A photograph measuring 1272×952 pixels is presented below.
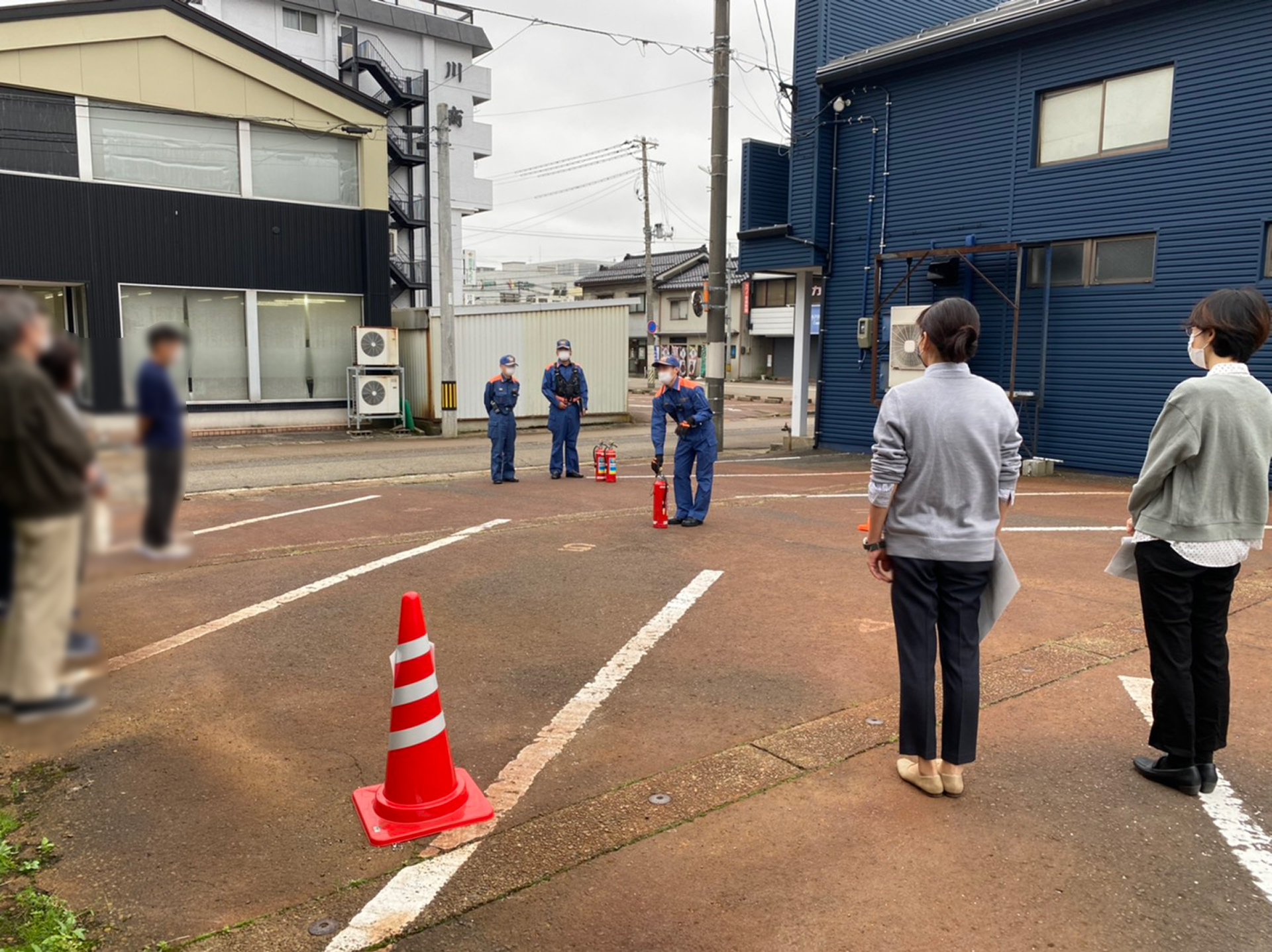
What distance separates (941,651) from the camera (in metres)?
4.12

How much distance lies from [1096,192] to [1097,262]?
1001 mm

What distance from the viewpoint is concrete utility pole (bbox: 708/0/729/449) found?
16891mm

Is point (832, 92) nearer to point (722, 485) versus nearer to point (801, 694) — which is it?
point (722, 485)

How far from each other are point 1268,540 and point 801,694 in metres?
6.31

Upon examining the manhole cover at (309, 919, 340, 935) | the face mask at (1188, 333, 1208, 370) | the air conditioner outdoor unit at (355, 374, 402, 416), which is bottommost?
the manhole cover at (309, 919, 340, 935)

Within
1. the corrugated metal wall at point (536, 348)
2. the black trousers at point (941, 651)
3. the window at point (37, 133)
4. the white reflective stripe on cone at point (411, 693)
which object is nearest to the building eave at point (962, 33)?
the corrugated metal wall at point (536, 348)

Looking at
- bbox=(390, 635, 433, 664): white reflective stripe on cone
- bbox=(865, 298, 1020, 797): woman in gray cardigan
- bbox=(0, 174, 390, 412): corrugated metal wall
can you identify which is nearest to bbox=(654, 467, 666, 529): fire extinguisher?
bbox=(865, 298, 1020, 797): woman in gray cardigan

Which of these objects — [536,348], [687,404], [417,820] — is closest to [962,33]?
[687,404]

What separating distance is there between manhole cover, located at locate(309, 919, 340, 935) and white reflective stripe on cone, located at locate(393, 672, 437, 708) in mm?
857

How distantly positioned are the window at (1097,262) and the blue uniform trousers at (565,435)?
24.8ft

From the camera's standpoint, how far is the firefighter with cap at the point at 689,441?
10.2 m

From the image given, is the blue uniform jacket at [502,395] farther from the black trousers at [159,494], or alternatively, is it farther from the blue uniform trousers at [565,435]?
the black trousers at [159,494]

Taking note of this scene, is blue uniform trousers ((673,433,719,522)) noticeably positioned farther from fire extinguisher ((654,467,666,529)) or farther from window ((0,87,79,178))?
window ((0,87,79,178))

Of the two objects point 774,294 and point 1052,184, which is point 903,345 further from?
point 774,294
